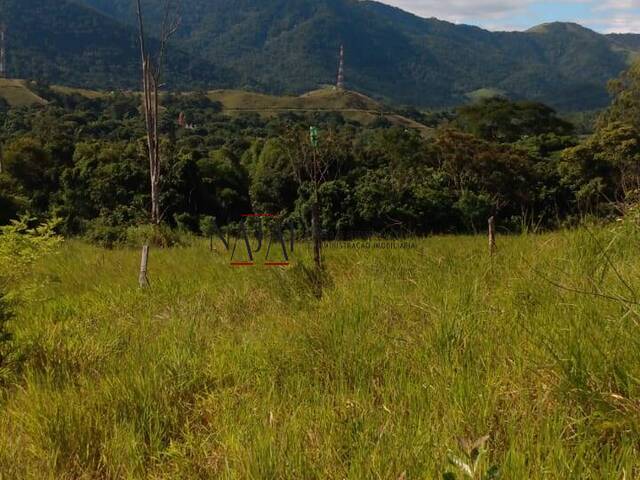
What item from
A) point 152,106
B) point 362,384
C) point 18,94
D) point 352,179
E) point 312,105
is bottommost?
point 362,384

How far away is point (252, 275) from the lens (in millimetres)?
5254

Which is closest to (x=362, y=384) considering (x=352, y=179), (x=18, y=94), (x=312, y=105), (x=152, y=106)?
(x=152, y=106)

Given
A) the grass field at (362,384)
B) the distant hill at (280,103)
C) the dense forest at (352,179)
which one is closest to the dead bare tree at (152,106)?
the dense forest at (352,179)

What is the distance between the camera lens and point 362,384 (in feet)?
8.00

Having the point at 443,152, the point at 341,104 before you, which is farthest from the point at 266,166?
the point at 341,104

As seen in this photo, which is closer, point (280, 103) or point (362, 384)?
point (362, 384)

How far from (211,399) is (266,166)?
32.3m

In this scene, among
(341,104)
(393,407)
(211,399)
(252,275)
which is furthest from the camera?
(341,104)

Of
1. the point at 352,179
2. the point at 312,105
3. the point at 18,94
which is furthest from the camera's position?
the point at 312,105

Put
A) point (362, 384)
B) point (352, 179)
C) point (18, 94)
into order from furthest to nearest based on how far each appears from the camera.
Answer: point (18, 94) → point (352, 179) → point (362, 384)

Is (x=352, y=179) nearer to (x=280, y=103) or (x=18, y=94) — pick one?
(x=18, y=94)

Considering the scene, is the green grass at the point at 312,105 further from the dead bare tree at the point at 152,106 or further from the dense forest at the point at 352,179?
the dead bare tree at the point at 152,106

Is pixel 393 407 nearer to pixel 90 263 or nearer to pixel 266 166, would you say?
pixel 90 263

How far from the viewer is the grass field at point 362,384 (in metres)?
1.81
